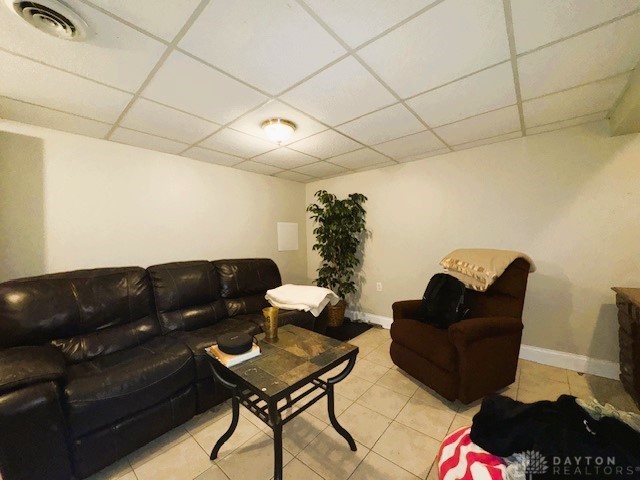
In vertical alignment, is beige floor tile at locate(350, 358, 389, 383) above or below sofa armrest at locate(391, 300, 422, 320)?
below

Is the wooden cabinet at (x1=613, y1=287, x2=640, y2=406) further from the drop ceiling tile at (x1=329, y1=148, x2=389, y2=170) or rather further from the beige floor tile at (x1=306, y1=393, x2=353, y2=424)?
the drop ceiling tile at (x1=329, y1=148, x2=389, y2=170)

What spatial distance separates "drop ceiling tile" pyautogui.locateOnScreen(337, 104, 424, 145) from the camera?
1900 mm

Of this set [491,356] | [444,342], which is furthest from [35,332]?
[491,356]

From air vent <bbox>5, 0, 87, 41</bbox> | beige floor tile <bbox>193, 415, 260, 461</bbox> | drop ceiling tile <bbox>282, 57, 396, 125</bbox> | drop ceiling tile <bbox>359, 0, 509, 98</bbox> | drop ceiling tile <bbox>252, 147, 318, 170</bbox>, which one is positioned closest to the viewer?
air vent <bbox>5, 0, 87, 41</bbox>

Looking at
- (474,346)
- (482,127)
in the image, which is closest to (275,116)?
(482,127)

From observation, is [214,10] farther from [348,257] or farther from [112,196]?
[348,257]

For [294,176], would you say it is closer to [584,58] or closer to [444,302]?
[444,302]

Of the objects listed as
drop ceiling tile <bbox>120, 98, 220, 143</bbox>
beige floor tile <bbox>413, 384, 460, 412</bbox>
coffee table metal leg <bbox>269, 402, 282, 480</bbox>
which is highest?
drop ceiling tile <bbox>120, 98, 220, 143</bbox>

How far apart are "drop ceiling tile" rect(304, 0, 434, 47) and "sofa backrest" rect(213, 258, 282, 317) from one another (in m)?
2.41

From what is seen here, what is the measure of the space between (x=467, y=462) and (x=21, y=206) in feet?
11.2

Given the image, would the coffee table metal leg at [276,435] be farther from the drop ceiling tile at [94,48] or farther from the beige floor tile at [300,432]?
the drop ceiling tile at [94,48]

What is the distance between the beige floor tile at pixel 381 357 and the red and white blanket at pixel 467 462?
1428mm

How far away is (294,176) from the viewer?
12.7ft

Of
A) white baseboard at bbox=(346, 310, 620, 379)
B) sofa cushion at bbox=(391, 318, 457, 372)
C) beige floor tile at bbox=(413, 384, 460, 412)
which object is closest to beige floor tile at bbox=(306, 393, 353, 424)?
beige floor tile at bbox=(413, 384, 460, 412)
